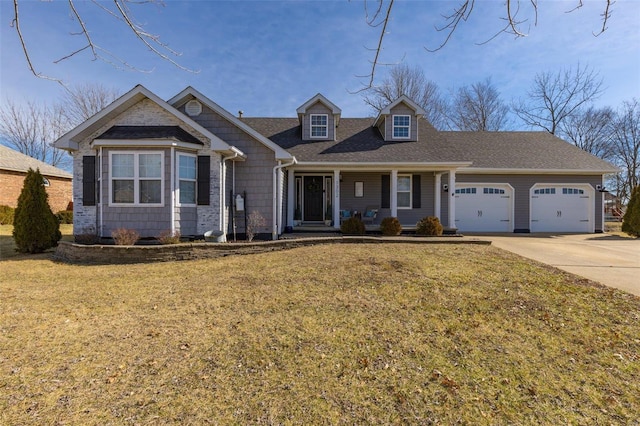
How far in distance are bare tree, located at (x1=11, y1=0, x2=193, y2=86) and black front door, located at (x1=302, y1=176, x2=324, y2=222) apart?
9.49m

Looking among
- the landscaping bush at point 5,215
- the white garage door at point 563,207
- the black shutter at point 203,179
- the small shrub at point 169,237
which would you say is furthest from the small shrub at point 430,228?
the landscaping bush at point 5,215

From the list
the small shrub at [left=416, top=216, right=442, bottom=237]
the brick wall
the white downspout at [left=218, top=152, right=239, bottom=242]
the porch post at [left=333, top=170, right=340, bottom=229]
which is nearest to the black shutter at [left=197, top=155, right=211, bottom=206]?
the white downspout at [left=218, top=152, right=239, bottom=242]

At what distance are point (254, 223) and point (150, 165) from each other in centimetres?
345

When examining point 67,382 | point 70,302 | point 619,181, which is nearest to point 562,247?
point 67,382

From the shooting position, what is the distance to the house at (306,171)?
8562 mm

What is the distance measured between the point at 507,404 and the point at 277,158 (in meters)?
8.94

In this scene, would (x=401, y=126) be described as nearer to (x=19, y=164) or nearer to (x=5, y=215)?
(x=5, y=215)

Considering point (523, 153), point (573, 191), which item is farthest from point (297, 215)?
point (573, 191)

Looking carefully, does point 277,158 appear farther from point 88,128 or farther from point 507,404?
point 507,404

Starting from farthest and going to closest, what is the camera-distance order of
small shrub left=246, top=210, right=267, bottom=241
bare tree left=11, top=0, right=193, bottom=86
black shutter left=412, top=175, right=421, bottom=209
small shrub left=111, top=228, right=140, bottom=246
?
black shutter left=412, top=175, right=421, bottom=209 < small shrub left=246, top=210, right=267, bottom=241 < small shrub left=111, top=228, right=140, bottom=246 < bare tree left=11, top=0, right=193, bottom=86

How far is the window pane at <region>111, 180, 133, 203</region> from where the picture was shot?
8570 millimetres

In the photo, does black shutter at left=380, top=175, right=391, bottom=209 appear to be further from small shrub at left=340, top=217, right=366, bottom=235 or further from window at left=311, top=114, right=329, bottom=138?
window at left=311, top=114, right=329, bottom=138

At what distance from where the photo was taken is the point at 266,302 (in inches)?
178

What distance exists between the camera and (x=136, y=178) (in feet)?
27.8
